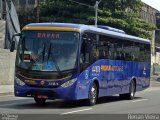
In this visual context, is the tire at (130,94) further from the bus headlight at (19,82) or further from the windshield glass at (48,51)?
the bus headlight at (19,82)

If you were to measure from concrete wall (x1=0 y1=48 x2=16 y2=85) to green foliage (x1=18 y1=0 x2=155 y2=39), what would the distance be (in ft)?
64.6

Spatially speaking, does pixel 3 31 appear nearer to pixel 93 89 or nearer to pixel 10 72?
pixel 10 72

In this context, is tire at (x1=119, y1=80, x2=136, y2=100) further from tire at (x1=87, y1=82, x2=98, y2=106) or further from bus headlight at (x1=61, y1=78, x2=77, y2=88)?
bus headlight at (x1=61, y1=78, x2=77, y2=88)

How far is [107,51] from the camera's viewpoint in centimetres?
2172

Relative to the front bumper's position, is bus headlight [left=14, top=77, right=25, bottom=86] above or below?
above

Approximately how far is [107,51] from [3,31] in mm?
20645

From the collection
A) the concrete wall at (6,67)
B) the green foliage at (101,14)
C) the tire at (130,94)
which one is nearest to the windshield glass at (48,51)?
the tire at (130,94)

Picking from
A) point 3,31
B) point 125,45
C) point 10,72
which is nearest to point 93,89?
point 125,45

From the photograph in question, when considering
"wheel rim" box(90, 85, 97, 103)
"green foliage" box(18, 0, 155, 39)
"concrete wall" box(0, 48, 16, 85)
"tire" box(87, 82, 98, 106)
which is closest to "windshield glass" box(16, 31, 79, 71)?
"tire" box(87, 82, 98, 106)

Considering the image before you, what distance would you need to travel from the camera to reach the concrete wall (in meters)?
33.7

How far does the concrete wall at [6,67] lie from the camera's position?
33.7 metres

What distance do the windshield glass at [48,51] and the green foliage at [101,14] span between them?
34.7m

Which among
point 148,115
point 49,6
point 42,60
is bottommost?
point 148,115

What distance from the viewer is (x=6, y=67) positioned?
34.2 metres
